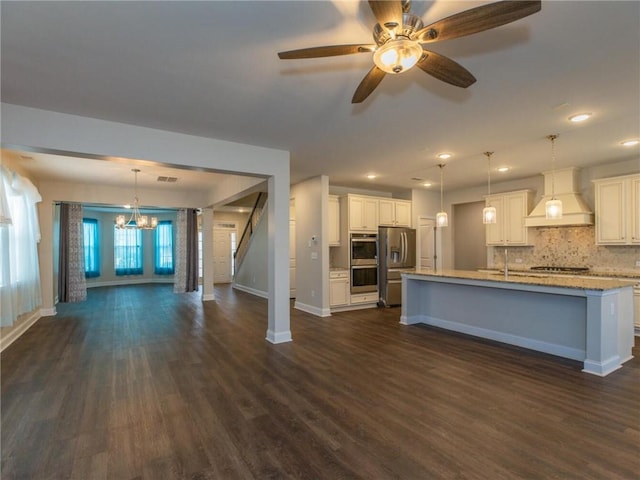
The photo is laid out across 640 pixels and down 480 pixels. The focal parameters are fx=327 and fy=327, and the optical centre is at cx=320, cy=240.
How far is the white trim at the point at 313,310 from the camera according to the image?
629cm

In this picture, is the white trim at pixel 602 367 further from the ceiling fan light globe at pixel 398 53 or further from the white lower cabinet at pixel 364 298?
the white lower cabinet at pixel 364 298

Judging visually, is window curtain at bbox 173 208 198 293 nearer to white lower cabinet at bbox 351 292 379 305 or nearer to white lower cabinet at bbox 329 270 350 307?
white lower cabinet at bbox 329 270 350 307

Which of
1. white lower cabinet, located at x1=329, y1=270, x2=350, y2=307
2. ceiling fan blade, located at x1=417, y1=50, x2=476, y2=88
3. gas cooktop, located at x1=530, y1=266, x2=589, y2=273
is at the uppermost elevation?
ceiling fan blade, located at x1=417, y1=50, x2=476, y2=88

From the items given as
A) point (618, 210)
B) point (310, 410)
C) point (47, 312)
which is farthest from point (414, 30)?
point (47, 312)

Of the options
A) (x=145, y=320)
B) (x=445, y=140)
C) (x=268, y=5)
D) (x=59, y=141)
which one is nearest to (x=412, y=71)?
(x=268, y=5)

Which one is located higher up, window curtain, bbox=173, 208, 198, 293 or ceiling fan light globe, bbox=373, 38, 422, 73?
ceiling fan light globe, bbox=373, 38, 422, 73

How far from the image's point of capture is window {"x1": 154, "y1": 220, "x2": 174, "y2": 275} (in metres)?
11.7

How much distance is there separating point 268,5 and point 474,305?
4.63 meters

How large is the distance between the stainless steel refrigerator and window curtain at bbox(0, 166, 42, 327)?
20.0ft

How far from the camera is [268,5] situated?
1.85m

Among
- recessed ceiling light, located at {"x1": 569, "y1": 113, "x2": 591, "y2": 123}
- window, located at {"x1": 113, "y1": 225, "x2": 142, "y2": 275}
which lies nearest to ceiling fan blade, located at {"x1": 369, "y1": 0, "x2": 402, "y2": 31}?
recessed ceiling light, located at {"x1": 569, "y1": 113, "x2": 591, "y2": 123}

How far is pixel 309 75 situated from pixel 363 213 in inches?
186

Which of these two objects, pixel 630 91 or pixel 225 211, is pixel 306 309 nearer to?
pixel 630 91

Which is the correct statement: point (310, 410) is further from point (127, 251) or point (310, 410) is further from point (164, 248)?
point (127, 251)
